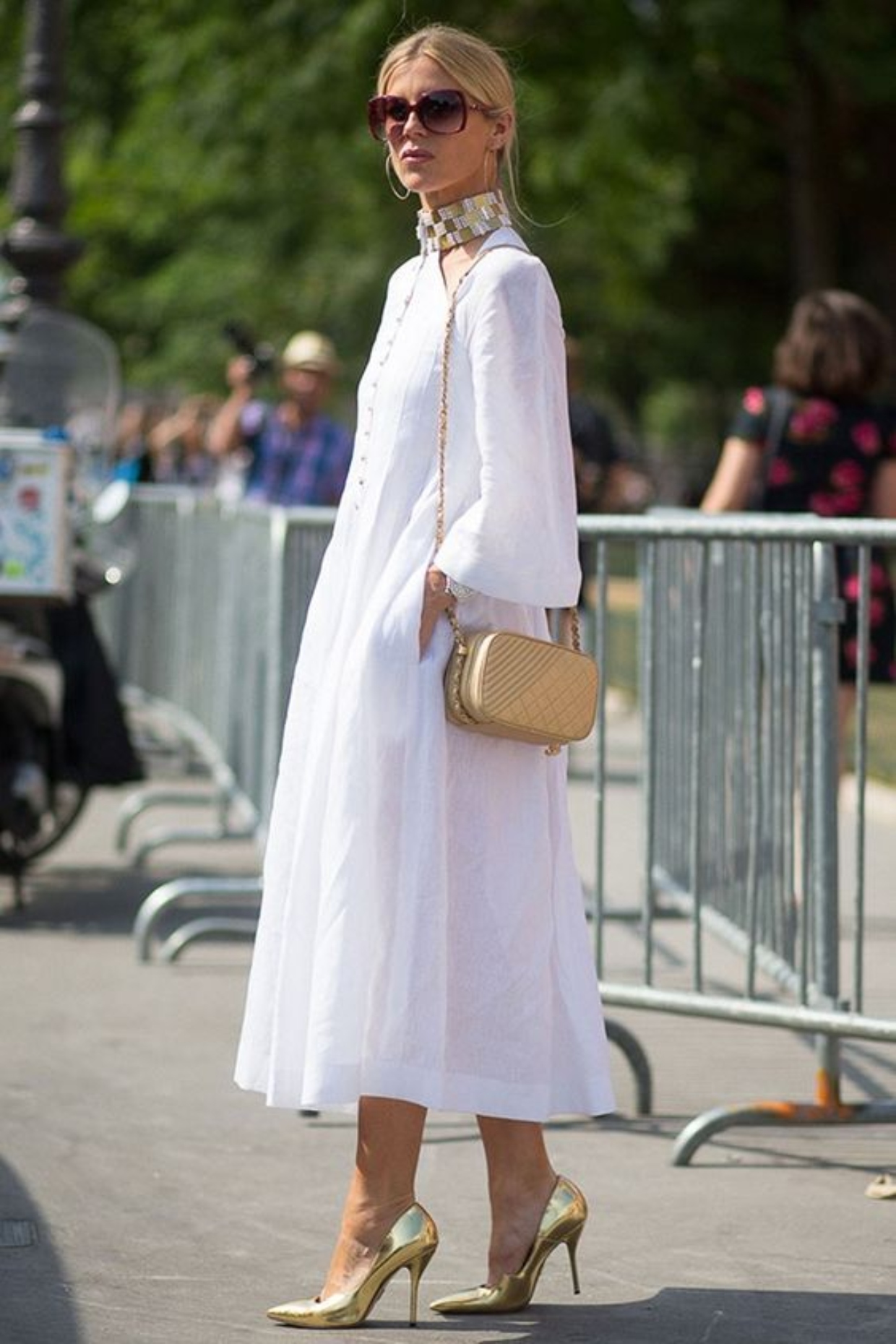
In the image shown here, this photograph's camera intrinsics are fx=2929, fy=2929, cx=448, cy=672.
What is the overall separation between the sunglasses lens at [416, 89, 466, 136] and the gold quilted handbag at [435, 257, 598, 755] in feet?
0.99

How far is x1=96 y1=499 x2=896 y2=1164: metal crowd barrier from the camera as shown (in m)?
6.00

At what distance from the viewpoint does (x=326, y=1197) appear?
222 inches

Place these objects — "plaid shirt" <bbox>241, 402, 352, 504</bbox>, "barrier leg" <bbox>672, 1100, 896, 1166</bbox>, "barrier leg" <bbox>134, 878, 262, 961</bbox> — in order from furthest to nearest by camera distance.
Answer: "plaid shirt" <bbox>241, 402, 352, 504</bbox> < "barrier leg" <bbox>134, 878, 262, 961</bbox> < "barrier leg" <bbox>672, 1100, 896, 1166</bbox>

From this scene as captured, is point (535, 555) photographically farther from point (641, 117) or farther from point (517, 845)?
point (641, 117)

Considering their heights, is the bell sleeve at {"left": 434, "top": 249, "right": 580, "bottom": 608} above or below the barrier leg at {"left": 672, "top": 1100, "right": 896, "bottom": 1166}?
above

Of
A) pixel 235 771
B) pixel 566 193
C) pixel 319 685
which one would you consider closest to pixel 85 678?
pixel 235 771

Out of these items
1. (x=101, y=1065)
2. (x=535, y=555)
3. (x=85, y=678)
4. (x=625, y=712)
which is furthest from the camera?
(x=625, y=712)

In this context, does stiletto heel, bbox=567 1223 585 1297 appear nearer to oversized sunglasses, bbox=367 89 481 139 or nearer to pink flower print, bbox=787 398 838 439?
oversized sunglasses, bbox=367 89 481 139

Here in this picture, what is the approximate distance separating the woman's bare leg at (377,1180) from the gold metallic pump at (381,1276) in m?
0.01

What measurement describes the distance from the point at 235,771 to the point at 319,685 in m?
4.94

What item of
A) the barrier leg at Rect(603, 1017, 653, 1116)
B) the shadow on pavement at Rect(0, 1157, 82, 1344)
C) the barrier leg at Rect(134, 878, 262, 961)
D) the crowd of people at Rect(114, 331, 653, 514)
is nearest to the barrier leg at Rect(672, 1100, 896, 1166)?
the barrier leg at Rect(603, 1017, 653, 1116)

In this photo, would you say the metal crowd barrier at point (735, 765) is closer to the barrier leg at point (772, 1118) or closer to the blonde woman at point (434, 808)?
the barrier leg at point (772, 1118)

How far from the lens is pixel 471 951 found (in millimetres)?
4609

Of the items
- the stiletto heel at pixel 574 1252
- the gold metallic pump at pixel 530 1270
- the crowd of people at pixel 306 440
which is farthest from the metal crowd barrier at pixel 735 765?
the crowd of people at pixel 306 440
